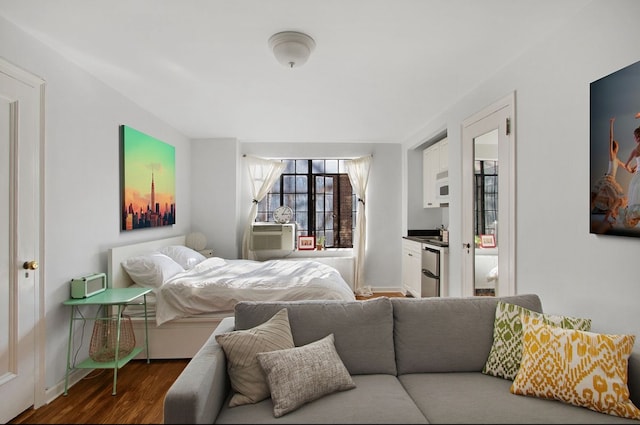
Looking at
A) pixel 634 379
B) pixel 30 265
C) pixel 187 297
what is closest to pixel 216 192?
pixel 187 297

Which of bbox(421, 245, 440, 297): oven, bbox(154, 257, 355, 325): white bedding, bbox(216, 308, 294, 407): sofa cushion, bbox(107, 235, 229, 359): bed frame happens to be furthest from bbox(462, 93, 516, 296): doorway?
bbox(107, 235, 229, 359): bed frame

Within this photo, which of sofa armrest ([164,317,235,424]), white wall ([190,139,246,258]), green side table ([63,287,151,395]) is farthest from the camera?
white wall ([190,139,246,258])

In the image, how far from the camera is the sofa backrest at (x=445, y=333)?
181cm

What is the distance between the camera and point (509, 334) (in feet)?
5.80

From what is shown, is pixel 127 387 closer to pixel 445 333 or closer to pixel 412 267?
pixel 445 333

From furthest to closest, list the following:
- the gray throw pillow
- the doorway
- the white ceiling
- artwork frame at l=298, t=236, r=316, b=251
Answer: artwork frame at l=298, t=236, r=316, b=251 < the doorway < the white ceiling < the gray throw pillow

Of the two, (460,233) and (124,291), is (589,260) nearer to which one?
(460,233)

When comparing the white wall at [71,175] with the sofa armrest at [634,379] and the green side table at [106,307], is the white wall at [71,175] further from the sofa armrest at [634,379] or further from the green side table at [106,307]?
the sofa armrest at [634,379]

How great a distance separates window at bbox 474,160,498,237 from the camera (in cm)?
278

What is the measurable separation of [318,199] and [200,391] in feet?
14.6

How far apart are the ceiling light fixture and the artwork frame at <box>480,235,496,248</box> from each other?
6.63 ft

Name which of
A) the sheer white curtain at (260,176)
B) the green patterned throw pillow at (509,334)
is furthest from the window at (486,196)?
the sheer white curtain at (260,176)

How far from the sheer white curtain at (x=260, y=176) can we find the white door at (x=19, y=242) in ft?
10.5

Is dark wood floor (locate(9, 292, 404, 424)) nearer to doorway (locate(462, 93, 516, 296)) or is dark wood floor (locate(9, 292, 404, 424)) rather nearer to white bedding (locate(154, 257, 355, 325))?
white bedding (locate(154, 257, 355, 325))
